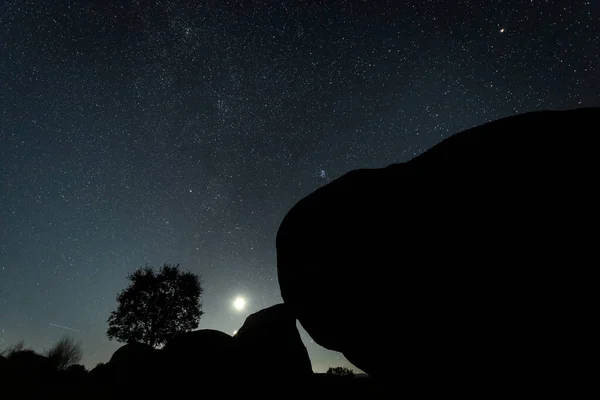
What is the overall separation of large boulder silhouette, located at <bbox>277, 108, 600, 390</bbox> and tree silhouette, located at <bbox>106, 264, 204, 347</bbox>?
74.2 ft

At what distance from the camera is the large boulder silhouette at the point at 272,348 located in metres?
8.84

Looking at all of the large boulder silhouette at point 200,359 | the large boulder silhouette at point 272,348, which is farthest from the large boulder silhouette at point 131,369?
the large boulder silhouette at point 272,348

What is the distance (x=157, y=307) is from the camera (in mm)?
24391

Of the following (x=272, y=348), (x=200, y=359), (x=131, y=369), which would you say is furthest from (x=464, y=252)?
(x=131, y=369)

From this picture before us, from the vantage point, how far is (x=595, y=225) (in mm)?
3734

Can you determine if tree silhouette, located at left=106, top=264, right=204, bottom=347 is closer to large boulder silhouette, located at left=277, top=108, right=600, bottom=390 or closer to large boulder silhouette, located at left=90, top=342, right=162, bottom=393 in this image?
large boulder silhouette, located at left=90, top=342, right=162, bottom=393

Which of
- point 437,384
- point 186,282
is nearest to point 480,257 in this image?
point 437,384

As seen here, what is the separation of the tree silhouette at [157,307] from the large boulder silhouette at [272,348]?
57.0ft

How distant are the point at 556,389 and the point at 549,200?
2.58 m

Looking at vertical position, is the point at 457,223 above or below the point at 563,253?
above

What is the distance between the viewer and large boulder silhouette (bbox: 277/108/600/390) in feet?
12.9

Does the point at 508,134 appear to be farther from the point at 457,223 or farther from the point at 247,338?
the point at 247,338

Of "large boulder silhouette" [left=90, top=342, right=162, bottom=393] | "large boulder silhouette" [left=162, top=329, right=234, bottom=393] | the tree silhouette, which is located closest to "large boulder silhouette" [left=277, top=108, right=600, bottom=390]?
"large boulder silhouette" [left=162, top=329, right=234, bottom=393]

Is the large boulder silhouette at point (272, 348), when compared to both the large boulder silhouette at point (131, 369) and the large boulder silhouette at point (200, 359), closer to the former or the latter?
the large boulder silhouette at point (200, 359)
